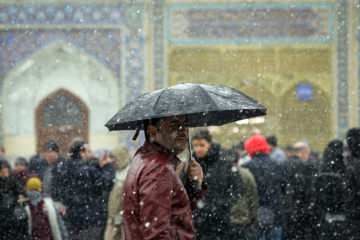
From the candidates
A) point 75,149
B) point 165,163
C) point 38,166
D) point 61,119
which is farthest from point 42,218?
point 61,119

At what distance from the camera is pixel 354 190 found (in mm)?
4156

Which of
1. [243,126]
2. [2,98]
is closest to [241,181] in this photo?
[243,126]

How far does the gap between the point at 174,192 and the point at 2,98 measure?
1088 cm

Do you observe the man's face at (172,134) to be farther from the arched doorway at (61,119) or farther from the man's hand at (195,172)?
the arched doorway at (61,119)

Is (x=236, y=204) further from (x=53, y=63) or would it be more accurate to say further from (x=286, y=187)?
(x=53, y=63)

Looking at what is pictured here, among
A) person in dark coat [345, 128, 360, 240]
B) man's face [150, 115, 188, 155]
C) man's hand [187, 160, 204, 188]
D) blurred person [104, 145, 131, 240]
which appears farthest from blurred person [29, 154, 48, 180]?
man's face [150, 115, 188, 155]

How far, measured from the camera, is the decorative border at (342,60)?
12367mm

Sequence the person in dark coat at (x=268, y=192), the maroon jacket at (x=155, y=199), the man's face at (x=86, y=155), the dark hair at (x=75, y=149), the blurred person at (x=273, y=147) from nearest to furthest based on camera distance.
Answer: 1. the maroon jacket at (x=155, y=199)
2. the person in dark coat at (x=268, y=192)
3. the dark hair at (x=75, y=149)
4. the man's face at (x=86, y=155)
5. the blurred person at (x=273, y=147)

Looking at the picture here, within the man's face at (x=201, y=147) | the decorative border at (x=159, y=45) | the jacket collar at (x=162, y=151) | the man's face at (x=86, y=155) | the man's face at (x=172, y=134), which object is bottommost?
the man's face at (x=86, y=155)

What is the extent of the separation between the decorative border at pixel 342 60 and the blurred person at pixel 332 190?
806 cm

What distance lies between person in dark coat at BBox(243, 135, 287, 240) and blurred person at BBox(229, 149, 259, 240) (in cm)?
39

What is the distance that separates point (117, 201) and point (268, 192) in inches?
50.1

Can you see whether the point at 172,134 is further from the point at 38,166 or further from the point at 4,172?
the point at 38,166

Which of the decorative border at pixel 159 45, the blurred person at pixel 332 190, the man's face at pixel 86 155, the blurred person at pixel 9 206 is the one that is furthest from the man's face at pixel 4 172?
the decorative border at pixel 159 45
